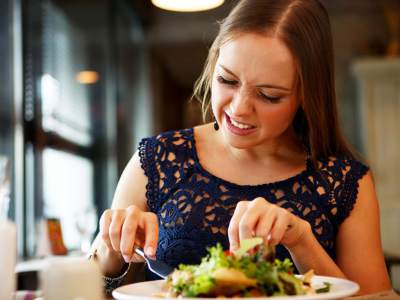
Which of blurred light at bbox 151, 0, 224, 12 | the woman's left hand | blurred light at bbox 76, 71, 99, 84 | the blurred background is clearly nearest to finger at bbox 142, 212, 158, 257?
the woman's left hand

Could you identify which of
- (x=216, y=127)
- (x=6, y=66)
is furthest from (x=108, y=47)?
(x=216, y=127)

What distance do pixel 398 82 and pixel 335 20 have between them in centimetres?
125

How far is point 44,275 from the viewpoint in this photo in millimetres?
840

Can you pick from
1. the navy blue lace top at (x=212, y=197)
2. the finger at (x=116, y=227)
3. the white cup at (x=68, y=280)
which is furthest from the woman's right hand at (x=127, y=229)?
the navy blue lace top at (x=212, y=197)

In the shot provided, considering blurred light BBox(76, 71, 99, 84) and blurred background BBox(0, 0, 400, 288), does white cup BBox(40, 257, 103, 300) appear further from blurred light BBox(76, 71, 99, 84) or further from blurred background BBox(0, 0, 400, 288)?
blurred light BBox(76, 71, 99, 84)

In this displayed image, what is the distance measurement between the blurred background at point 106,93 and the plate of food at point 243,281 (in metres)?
1.85

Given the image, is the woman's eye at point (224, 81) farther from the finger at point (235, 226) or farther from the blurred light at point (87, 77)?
the blurred light at point (87, 77)

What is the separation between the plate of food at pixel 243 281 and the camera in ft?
2.89

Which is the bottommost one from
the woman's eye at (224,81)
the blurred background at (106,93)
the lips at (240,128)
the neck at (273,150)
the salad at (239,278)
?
the salad at (239,278)

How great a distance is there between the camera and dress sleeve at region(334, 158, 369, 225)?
157 centimetres

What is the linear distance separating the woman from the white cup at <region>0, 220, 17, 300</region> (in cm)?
34

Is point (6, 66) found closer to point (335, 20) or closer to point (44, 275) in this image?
point (44, 275)

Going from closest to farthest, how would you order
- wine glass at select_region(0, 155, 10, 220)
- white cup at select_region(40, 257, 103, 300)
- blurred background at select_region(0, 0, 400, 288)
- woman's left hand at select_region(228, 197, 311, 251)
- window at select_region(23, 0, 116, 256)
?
white cup at select_region(40, 257, 103, 300) < woman's left hand at select_region(228, 197, 311, 251) < wine glass at select_region(0, 155, 10, 220) < blurred background at select_region(0, 0, 400, 288) < window at select_region(23, 0, 116, 256)

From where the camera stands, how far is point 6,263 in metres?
0.98
